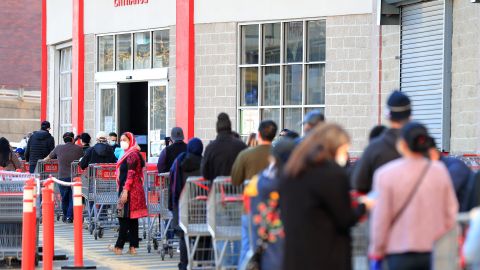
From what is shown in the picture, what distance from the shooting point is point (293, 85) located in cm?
2805

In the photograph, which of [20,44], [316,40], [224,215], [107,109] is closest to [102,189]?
[316,40]

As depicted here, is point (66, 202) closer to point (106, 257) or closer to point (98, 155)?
point (98, 155)

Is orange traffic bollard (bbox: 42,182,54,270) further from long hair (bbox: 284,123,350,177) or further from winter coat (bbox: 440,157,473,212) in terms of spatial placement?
long hair (bbox: 284,123,350,177)

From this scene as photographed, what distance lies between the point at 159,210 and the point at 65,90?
691 inches

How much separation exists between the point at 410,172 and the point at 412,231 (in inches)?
16.1

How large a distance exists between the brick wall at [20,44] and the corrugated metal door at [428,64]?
3648 centimetres

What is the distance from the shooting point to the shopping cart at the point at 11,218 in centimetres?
1703

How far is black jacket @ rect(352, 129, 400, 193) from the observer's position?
33.5 feet

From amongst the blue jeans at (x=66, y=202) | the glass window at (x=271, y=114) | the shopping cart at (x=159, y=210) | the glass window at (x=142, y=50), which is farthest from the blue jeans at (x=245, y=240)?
the glass window at (x=142, y=50)

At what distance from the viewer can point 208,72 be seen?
29.4 metres

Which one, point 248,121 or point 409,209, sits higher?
point 248,121

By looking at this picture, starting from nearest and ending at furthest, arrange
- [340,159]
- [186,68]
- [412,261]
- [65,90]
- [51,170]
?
[412,261] < [340,159] < [51,170] < [186,68] < [65,90]

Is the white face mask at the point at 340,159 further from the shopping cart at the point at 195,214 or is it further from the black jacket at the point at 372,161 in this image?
the shopping cart at the point at 195,214

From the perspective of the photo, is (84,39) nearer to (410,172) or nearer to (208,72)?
(208,72)
